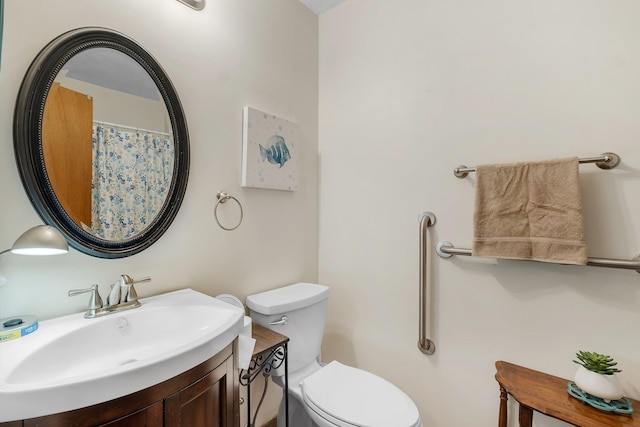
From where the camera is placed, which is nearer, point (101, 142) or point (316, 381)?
point (101, 142)

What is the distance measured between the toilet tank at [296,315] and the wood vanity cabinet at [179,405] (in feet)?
1.46

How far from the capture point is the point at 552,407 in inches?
40.6

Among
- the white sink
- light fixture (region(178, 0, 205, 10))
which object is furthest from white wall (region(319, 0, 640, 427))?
the white sink

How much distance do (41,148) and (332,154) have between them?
1.42m

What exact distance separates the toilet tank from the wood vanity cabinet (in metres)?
0.45

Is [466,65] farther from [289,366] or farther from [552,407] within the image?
[289,366]

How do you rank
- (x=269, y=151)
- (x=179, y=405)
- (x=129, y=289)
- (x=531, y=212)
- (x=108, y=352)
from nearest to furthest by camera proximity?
(x=179, y=405), (x=108, y=352), (x=129, y=289), (x=531, y=212), (x=269, y=151)

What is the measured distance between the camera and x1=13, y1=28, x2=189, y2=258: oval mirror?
A: 0.92 meters

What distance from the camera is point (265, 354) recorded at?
1.26 meters

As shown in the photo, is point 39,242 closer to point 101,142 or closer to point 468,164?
point 101,142

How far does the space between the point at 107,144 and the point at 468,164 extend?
155cm

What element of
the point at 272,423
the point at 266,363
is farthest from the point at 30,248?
the point at 272,423

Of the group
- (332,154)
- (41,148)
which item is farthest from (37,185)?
(332,154)

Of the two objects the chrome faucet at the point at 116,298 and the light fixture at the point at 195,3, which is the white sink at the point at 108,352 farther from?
the light fixture at the point at 195,3
